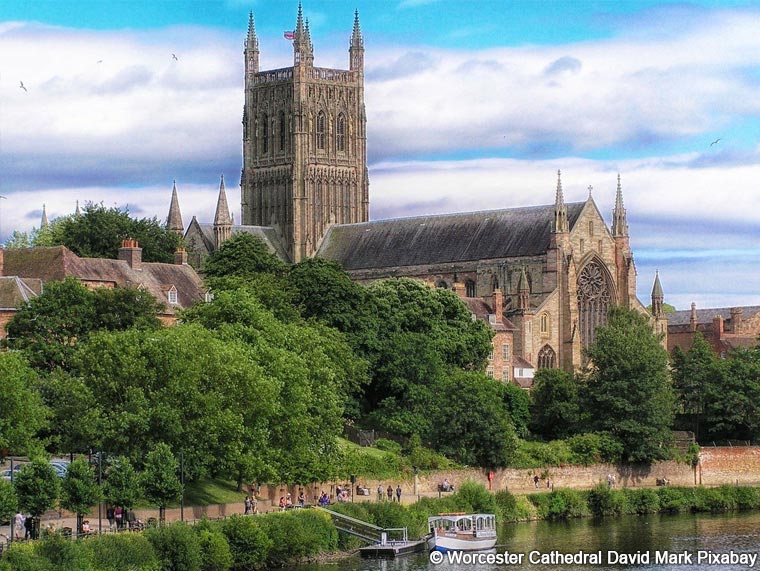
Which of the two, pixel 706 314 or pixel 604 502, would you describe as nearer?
pixel 604 502

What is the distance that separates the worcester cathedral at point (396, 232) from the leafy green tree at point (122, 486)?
2542 inches

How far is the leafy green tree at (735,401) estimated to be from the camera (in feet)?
362

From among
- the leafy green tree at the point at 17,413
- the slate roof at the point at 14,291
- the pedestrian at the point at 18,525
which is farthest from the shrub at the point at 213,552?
the slate roof at the point at 14,291

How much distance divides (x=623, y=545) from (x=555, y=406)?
102 feet

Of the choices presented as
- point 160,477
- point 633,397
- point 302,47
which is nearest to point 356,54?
point 302,47

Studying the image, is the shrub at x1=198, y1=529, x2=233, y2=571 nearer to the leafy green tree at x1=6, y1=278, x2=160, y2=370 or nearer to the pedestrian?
the pedestrian

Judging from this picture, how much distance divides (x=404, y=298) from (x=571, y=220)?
1235 inches

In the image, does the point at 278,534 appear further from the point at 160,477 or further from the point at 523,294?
the point at 523,294

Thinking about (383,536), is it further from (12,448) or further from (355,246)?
(355,246)

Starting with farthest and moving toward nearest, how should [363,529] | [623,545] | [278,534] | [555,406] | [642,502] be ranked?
1. [555,406]
2. [642,502]
3. [623,545]
4. [363,529]
5. [278,534]

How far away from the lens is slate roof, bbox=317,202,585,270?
142875mm

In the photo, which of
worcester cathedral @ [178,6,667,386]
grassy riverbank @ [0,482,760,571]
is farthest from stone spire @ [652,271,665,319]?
grassy riverbank @ [0,482,760,571]

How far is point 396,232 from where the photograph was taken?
15375cm

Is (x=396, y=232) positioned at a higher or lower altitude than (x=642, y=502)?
higher
